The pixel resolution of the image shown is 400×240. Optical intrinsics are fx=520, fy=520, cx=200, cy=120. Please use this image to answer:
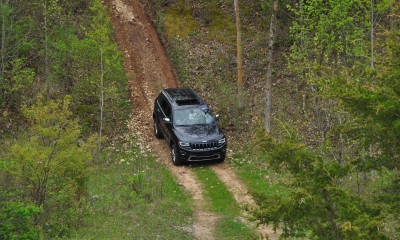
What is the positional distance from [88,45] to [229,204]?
800 centimetres

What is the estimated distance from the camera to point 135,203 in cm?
1530

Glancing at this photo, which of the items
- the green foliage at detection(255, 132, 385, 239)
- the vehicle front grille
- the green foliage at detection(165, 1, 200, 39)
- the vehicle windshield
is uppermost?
the green foliage at detection(255, 132, 385, 239)

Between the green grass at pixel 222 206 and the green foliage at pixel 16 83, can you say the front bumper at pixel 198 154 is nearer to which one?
the green grass at pixel 222 206

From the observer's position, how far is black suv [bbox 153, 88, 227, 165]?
717 inches

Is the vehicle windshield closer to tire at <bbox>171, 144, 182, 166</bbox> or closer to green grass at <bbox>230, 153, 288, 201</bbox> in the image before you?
tire at <bbox>171, 144, 182, 166</bbox>

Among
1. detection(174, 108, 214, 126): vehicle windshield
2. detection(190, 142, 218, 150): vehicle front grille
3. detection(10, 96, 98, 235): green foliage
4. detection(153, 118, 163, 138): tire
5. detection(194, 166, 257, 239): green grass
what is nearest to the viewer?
detection(10, 96, 98, 235): green foliage

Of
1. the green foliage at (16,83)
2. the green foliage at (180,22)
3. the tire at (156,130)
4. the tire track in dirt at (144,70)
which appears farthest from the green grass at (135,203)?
the green foliage at (180,22)

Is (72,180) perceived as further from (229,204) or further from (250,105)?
(250,105)

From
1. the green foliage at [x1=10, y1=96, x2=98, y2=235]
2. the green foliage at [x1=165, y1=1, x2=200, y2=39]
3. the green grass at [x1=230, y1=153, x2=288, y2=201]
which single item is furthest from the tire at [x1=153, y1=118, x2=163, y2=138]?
the green foliage at [x1=165, y1=1, x2=200, y2=39]

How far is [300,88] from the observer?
24.9 m

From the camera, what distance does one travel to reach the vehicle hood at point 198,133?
18297mm

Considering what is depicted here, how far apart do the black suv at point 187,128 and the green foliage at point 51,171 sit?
15.4 ft

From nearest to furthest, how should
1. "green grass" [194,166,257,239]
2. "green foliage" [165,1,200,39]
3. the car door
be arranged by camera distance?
"green grass" [194,166,257,239] → the car door → "green foliage" [165,1,200,39]

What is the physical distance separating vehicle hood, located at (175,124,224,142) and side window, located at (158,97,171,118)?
1123 mm
